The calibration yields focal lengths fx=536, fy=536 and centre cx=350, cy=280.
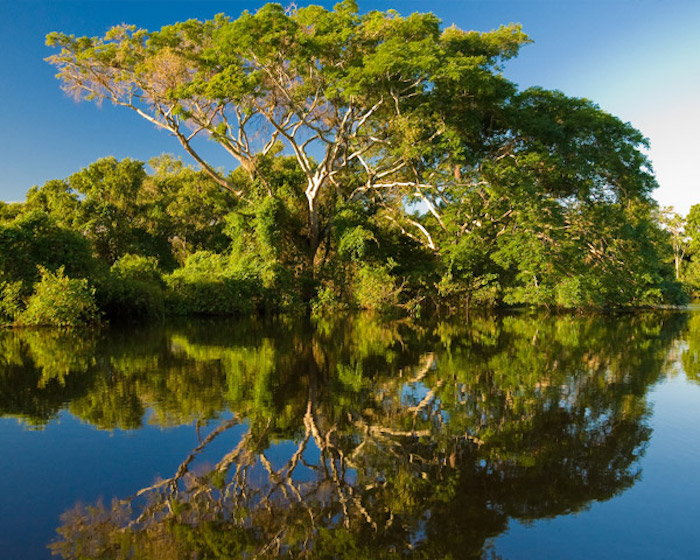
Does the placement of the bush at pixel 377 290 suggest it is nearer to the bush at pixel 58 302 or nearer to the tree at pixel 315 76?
the tree at pixel 315 76

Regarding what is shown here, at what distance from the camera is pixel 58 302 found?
14688 mm

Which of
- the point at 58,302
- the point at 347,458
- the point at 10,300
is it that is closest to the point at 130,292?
the point at 58,302

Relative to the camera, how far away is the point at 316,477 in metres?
4.27

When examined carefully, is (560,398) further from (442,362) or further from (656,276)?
(656,276)

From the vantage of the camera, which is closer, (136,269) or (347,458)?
(347,458)

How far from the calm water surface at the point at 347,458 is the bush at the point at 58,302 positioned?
18.7 ft

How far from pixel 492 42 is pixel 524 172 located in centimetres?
565

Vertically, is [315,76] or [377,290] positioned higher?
[315,76]

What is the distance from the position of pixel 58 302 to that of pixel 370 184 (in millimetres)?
14410

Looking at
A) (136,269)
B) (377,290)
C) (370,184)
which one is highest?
(370,184)

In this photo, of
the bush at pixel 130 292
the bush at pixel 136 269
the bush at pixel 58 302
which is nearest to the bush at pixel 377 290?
the bush at pixel 130 292

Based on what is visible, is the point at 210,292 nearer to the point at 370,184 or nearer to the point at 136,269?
the point at 136,269

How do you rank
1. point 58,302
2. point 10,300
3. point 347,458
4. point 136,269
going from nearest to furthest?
point 347,458, point 58,302, point 10,300, point 136,269

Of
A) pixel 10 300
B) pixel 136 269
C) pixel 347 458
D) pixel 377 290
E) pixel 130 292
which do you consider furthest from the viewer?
pixel 377 290
